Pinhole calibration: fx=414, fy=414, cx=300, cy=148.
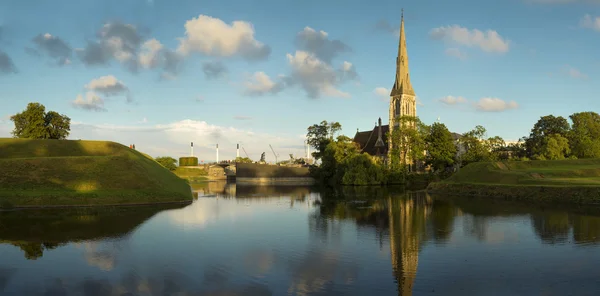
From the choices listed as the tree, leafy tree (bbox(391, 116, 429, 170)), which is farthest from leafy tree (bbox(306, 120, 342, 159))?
the tree

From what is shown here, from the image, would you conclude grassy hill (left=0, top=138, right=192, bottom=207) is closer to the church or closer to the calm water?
the calm water

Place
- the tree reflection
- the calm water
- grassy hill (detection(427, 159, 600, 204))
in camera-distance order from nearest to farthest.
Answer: the calm water → the tree reflection → grassy hill (detection(427, 159, 600, 204))

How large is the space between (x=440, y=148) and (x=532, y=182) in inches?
1841

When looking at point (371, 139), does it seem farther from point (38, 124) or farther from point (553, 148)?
point (38, 124)

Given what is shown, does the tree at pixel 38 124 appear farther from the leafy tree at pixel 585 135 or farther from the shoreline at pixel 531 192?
the leafy tree at pixel 585 135

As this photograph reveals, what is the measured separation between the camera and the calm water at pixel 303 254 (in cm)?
1947

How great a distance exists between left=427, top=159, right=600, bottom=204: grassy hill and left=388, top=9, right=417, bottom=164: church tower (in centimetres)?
6976

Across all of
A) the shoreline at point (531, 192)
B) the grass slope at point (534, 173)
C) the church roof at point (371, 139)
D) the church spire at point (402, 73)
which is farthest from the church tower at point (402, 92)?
the shoreline at point (531, 192)

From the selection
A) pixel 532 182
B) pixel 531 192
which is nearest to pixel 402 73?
pixel 532 182

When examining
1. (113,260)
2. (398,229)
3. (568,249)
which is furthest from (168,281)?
(568,249)

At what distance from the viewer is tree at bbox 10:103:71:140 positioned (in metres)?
92.6

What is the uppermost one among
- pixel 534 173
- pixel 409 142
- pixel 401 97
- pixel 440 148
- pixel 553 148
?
pixel 401 97

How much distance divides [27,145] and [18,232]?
46.0 metres

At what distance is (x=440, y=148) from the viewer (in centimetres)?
10888
